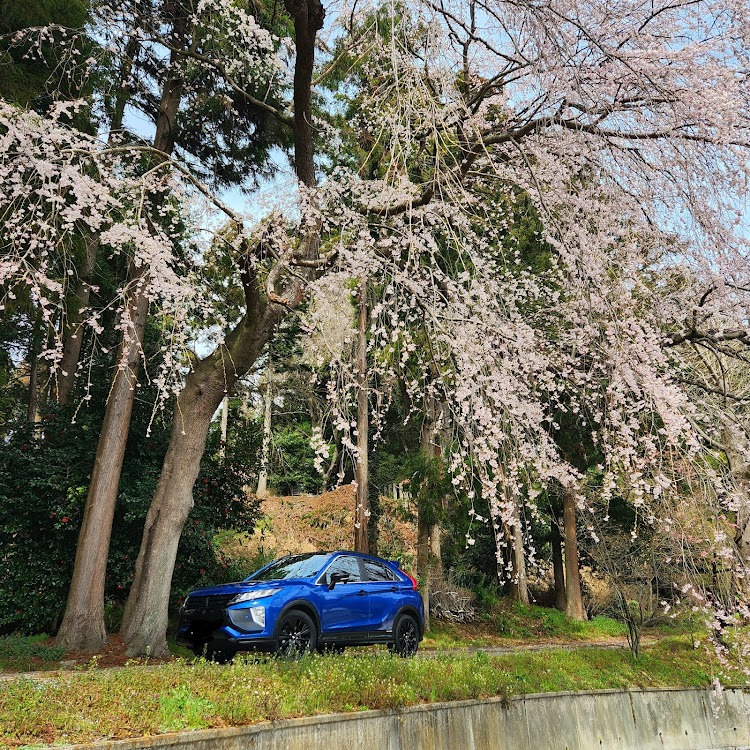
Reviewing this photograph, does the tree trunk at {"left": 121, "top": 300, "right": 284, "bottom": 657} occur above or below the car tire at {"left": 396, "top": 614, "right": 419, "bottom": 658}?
above

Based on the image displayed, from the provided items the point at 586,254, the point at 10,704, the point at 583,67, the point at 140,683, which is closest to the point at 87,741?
the point at 10,704

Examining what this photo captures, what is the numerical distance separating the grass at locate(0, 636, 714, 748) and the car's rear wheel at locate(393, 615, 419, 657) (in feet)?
2.45

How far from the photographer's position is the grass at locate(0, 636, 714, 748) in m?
4.24

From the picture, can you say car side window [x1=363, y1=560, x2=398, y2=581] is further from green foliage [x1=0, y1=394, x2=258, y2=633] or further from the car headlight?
green foliage [x1=0, y1=394, x2=258, y2=633]

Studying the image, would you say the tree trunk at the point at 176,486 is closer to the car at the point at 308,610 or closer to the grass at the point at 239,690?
the car at the point at 308,610

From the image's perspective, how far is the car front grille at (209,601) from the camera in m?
7.33

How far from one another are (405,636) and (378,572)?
1.00m

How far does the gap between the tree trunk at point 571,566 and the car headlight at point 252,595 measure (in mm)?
10726

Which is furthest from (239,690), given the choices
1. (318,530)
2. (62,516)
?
(318,530)

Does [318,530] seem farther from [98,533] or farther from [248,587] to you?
[248,587]

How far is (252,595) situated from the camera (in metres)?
7.22

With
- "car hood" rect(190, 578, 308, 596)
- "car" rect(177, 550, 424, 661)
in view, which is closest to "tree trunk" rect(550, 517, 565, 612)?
"car" rect(177, 550, 424, 661)

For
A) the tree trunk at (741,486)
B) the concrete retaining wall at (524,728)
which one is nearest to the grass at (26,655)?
the concrete retaining wall at (524,728)

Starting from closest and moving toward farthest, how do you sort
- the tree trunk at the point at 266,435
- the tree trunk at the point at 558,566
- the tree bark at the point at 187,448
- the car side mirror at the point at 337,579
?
the car side mirror at the point at 337,579 → the tree bark at the point at 187,448 → the tree trunk at the point at 266,435 → the tree trunk at the point at 558,566
